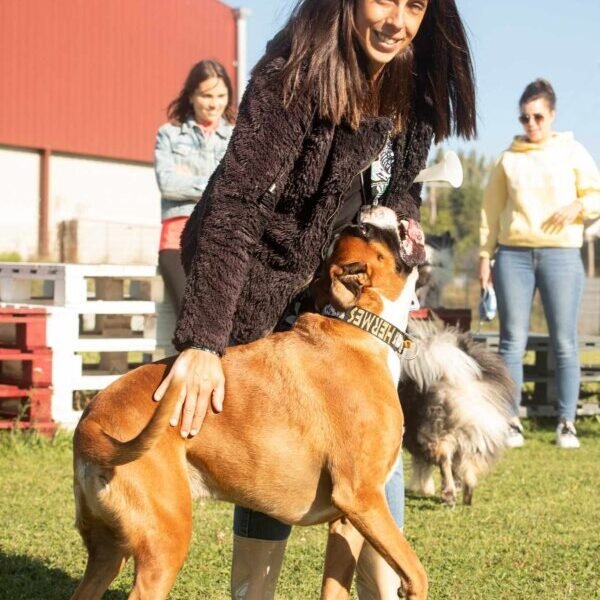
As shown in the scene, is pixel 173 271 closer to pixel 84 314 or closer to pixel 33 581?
pixel 84 314

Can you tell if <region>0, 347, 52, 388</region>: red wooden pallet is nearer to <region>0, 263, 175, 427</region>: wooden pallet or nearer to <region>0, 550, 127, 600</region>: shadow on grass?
<region>0, 263, 175, 427</region>: wooden pallet

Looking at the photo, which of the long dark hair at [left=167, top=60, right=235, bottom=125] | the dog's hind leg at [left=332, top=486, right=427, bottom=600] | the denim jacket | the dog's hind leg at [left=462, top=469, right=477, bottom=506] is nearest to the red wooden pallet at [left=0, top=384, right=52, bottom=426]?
the denim jacket

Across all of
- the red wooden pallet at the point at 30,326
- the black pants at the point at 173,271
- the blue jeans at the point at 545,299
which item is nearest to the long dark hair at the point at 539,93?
the blue jeans at the point at 545,299

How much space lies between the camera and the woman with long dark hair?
2.93m

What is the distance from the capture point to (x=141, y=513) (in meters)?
2.83

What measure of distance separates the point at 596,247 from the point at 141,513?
3628 centimetres

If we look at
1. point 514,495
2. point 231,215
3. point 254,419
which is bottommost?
point 514,495

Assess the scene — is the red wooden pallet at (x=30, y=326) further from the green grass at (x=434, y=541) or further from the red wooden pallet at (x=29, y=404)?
the green grass at (x=434, y=541)

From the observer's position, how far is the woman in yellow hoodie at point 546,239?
8.06 meters

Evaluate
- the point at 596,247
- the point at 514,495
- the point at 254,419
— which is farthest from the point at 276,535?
the point at 596,247

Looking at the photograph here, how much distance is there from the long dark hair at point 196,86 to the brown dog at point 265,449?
14.1 ft

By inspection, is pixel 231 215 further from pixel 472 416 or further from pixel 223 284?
pixel 472 416

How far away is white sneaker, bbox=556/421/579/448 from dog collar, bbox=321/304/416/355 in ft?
17.0

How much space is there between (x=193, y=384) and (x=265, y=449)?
12.9 inches
